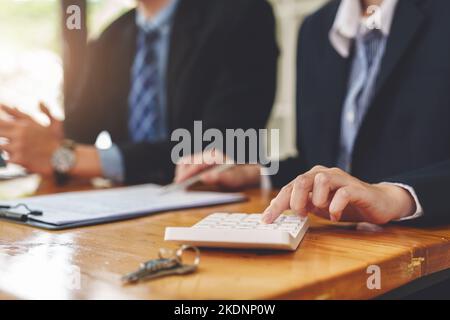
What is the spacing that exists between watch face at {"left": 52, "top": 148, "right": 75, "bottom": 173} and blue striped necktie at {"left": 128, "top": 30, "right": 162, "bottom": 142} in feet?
0.91

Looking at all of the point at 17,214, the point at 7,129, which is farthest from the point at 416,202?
the point at 7,129

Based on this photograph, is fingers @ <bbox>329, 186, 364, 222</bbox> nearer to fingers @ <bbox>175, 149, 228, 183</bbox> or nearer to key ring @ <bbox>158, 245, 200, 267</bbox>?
key ring @ <bbox>158, 245, 200, 267</bbox>

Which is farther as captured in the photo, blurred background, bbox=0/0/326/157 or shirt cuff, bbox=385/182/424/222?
blurred background, bbox=0/0/326/157

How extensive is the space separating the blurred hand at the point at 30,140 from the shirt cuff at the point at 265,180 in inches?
20.8

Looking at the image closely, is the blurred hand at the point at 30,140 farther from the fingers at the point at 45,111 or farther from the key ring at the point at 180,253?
the key ring at the point at 180,253

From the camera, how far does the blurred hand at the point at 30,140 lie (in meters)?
1.32

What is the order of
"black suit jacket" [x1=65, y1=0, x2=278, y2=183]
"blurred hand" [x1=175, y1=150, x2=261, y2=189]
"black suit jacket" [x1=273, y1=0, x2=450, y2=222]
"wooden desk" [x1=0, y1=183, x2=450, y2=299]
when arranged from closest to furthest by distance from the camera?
"wooden desk" [x1=0, y1=183, x2=450, y2=299]
"black suit jacket" [x1=273, y1=0, x2=450, y2=222]
"blurred hand" [x1=175, y1=150, x2=261, y2=189]
"black suit jacket" [x1=65, y1=0, x2=278, y2=183]

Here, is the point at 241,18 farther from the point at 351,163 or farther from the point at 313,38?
the point at 351,163

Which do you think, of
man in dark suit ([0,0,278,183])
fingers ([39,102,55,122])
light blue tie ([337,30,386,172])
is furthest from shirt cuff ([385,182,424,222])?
fingers ([39,102,55,122])

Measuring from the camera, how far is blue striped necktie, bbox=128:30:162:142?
5.14 ft

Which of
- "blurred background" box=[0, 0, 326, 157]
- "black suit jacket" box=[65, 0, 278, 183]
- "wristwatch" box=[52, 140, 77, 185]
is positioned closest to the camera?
"wristwatch" box=[52, 140, 77, 185]
